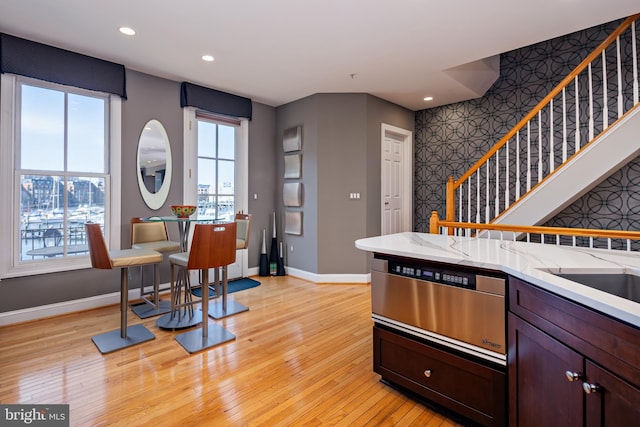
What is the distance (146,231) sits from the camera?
3443 millimetres

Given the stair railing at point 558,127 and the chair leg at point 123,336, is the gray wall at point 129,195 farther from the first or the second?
the stair railing at point 558,127

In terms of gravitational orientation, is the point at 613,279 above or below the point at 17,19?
below

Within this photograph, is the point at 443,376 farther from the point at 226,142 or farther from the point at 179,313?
the point at 226,142

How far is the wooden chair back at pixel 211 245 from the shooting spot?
2370 millimetres

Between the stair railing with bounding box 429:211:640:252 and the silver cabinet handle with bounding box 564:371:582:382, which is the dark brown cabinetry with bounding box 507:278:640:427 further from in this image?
the stair railing with bounding box 429:211:640:252

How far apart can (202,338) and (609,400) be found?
247 centimetres

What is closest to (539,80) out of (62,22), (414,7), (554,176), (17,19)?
(554,176)

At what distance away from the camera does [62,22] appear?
102 inches

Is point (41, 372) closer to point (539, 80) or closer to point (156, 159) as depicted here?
point (156, 159)

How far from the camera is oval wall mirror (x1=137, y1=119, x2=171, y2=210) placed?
11.9 ft

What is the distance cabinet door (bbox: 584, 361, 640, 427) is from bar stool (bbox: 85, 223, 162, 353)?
8.89 feet

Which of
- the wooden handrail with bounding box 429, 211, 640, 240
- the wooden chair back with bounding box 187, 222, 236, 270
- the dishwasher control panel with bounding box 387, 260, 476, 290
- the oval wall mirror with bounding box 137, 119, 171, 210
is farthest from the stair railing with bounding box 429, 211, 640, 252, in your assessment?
the oval wall mirror with bounding box 137, 119, 171, 210

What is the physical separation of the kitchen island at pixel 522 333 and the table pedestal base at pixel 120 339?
1890mm

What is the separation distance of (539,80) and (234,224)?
14.5ft
